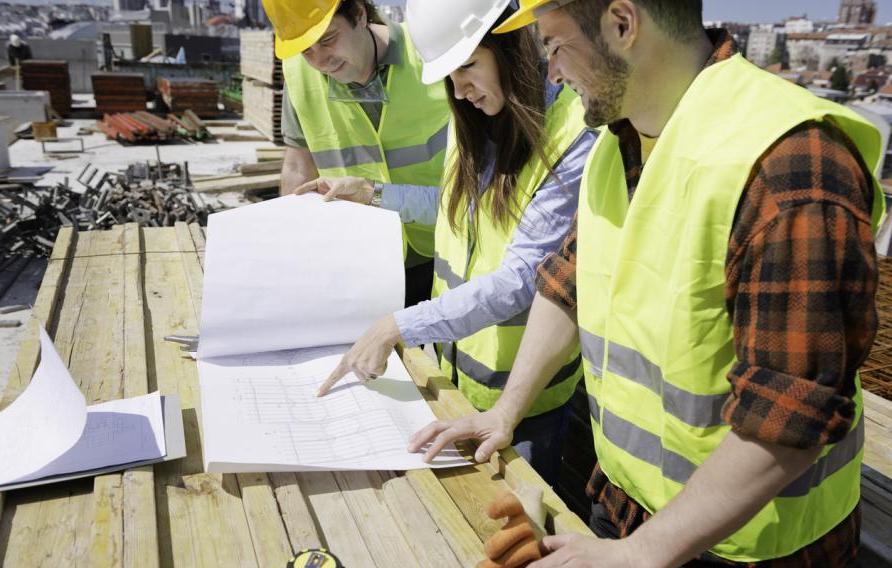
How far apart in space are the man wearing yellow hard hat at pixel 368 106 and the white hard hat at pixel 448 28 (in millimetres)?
719

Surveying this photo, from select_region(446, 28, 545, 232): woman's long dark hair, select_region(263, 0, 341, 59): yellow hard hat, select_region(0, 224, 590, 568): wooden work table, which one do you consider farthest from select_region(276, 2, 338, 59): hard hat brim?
select_region(0, 224, 590, 568): wooden work table

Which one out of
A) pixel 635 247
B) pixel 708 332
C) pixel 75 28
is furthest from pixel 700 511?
pixel 75 28

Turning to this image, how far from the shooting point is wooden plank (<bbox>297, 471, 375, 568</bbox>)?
1.20 metres

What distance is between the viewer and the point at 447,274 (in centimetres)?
211

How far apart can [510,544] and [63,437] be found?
2.97 feet

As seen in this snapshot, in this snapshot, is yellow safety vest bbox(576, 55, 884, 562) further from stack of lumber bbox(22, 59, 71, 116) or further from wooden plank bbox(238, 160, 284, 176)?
stack of lumber bbox(22, 59, 71, 116)

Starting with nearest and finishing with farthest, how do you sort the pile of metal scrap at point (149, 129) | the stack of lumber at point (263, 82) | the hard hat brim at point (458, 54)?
the hard hat brim at point (458, 54), the stack of lumber at point (263, 82), the pile of metal scrap at point (149, 129)

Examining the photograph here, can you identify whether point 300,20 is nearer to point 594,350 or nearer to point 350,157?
point 350,157

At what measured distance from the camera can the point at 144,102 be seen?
1773 centimetres

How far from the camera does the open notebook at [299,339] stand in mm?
1465

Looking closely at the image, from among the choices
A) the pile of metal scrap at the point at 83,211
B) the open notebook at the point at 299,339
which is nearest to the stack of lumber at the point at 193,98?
the pile of metal scrap at the point at 83,211

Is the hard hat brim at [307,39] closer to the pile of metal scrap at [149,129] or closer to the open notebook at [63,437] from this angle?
the open notebook at [63,437]

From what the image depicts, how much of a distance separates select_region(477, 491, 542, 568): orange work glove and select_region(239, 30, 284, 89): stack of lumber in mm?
12463

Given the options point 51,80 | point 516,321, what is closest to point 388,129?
point 516,321
